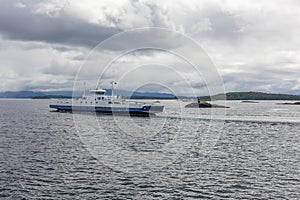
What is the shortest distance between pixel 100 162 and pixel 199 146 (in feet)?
76.7

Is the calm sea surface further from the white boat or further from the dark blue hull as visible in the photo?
the white boat

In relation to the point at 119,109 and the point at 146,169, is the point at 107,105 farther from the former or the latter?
the point at 146,169

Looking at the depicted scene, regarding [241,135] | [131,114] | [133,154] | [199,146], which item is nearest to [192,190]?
[133,154]

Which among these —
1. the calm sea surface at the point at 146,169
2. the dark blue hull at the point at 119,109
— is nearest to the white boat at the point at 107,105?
the dark blue hull at the point at 119,109

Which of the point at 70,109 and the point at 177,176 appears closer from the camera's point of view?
the point at 177,176

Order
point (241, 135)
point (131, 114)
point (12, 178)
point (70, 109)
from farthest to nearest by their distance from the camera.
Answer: point (70, 109) < point (131, 114) < point (241, 135) < point (12, 178)

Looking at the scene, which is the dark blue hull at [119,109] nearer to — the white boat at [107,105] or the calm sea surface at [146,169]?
the white boat at [107,105]

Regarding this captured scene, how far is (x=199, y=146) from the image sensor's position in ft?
199

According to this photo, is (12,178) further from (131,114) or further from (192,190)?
(131,114)

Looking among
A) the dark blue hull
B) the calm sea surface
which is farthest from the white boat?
the calm sea surface

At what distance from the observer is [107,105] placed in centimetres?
13775

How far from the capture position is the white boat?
431ft

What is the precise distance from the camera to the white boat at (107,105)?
131250 millimetres

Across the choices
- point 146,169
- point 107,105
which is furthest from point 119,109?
point 146,169
